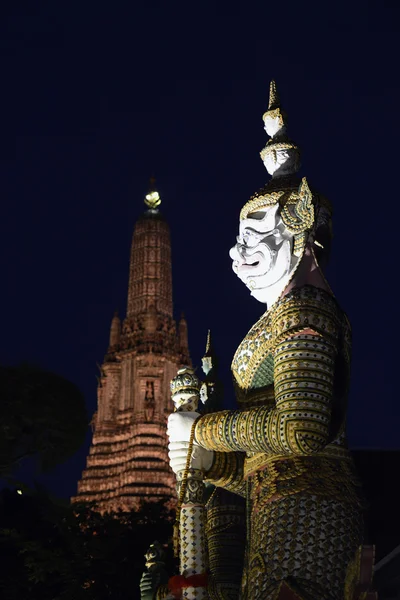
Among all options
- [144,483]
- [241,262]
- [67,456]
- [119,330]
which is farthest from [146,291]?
[241,262]

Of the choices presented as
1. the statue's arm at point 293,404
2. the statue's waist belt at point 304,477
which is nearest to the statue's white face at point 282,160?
the statue's arm at point 293,404

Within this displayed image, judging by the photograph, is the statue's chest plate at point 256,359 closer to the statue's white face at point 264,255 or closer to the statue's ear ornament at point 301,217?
the statue's white face at point 264,255

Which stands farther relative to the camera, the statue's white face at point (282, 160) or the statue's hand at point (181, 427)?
the statue's white face at point (282, 160)

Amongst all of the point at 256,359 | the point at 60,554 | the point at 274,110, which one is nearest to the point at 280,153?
the point at 274,110

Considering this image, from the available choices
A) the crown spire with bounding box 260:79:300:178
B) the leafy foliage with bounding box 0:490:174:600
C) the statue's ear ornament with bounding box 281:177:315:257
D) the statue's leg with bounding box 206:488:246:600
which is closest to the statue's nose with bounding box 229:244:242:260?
the statue's ear ornament with bounding box 281:177:315:257

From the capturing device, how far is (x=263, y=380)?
5602 mm

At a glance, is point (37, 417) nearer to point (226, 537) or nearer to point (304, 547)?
point (226, 537)

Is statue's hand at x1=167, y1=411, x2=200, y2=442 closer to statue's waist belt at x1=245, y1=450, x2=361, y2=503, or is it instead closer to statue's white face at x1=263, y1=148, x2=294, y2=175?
statue's waist belt at x1=245, y1=450, x2=361, y2=503

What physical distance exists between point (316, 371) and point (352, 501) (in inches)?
30.7

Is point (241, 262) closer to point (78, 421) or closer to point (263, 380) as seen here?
point (263, 380)

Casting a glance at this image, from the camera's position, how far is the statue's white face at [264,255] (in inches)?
229

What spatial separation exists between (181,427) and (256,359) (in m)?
0.66

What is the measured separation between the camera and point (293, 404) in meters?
4.90

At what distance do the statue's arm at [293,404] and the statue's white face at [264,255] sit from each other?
562 mm
